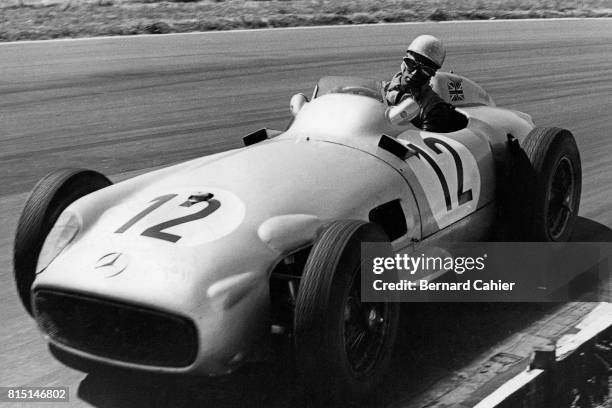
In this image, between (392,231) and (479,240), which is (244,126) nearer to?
(479,240)

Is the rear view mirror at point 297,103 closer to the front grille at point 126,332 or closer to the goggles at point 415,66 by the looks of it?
the goggles at point 415,66

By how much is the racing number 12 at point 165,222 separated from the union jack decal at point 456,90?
263 cm

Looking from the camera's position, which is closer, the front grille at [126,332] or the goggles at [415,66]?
the front grille at [126,332]

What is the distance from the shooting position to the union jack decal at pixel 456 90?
673cm

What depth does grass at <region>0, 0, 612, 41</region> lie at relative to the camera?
18297 mm

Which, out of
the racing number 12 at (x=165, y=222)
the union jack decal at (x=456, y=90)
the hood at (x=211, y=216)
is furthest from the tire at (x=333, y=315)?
the union jack decal at (x=456, y=90)

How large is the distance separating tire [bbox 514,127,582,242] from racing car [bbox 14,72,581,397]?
0.01m

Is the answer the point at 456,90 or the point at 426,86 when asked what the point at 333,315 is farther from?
the point at 456,90

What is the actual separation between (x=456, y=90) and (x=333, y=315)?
315cm

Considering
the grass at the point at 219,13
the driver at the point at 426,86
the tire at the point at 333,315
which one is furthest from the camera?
the grass at the point at 219,13

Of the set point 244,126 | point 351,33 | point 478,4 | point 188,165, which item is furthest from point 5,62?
point 478,4

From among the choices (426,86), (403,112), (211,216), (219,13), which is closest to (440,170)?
(403,112)

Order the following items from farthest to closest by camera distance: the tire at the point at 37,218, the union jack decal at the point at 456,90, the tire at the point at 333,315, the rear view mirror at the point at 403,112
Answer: the union jack decal at the point at 456,90 → the rear view mirror at the point at 403,112 → the tire at the point at 37,218 → the tire at the point at 333,315

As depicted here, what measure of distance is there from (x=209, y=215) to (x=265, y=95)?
834cm
